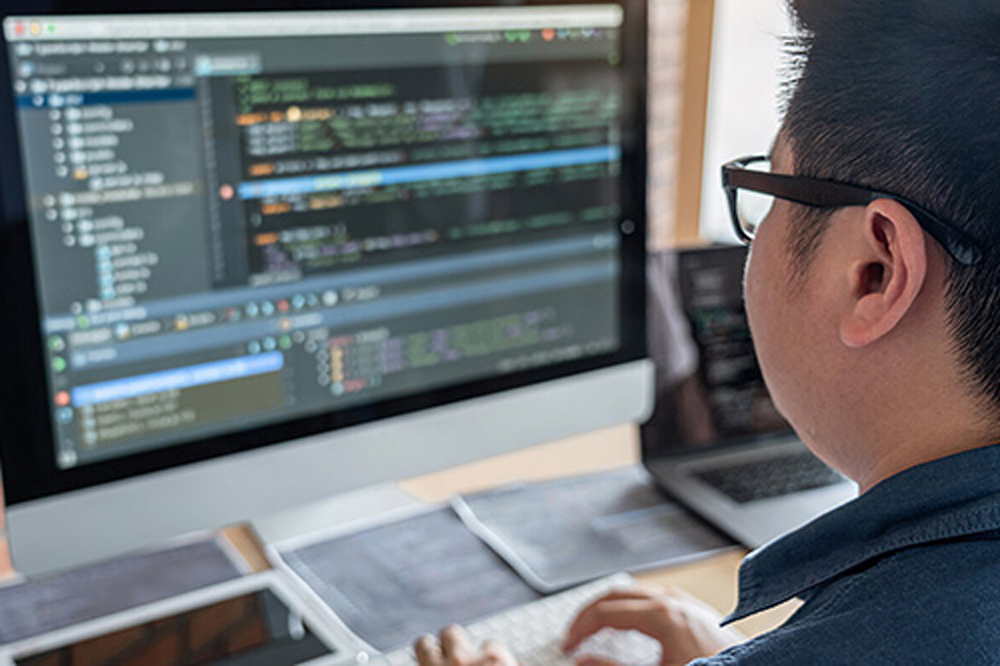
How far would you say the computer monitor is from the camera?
0.83 meters

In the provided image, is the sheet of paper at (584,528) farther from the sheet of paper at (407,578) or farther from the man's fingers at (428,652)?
the man's fingers at (428,652)

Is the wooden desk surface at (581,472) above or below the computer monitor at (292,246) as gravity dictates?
below

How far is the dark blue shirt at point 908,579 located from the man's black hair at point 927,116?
0.19ft

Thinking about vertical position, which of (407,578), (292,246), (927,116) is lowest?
(407,578)

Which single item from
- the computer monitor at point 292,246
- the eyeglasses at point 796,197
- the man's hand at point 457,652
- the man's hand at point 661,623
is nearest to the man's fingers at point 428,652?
the man's hand at point 457,652

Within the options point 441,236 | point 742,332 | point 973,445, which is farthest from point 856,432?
point 742,332

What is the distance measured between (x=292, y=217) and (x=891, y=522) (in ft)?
1.83

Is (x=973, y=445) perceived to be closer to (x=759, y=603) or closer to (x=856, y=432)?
(x=856, y=432)

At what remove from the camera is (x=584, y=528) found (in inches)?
43.5

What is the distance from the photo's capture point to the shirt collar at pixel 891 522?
1.83ft

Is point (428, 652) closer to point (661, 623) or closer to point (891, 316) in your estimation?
point (661, 623)

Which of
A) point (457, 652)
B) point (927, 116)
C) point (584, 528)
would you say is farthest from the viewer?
point (584, 528)

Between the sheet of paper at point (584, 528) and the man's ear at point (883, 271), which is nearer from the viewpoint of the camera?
the man's ear at point (883, 271)

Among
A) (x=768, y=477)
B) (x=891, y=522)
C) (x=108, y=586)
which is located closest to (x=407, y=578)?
(x=108, y=586)
